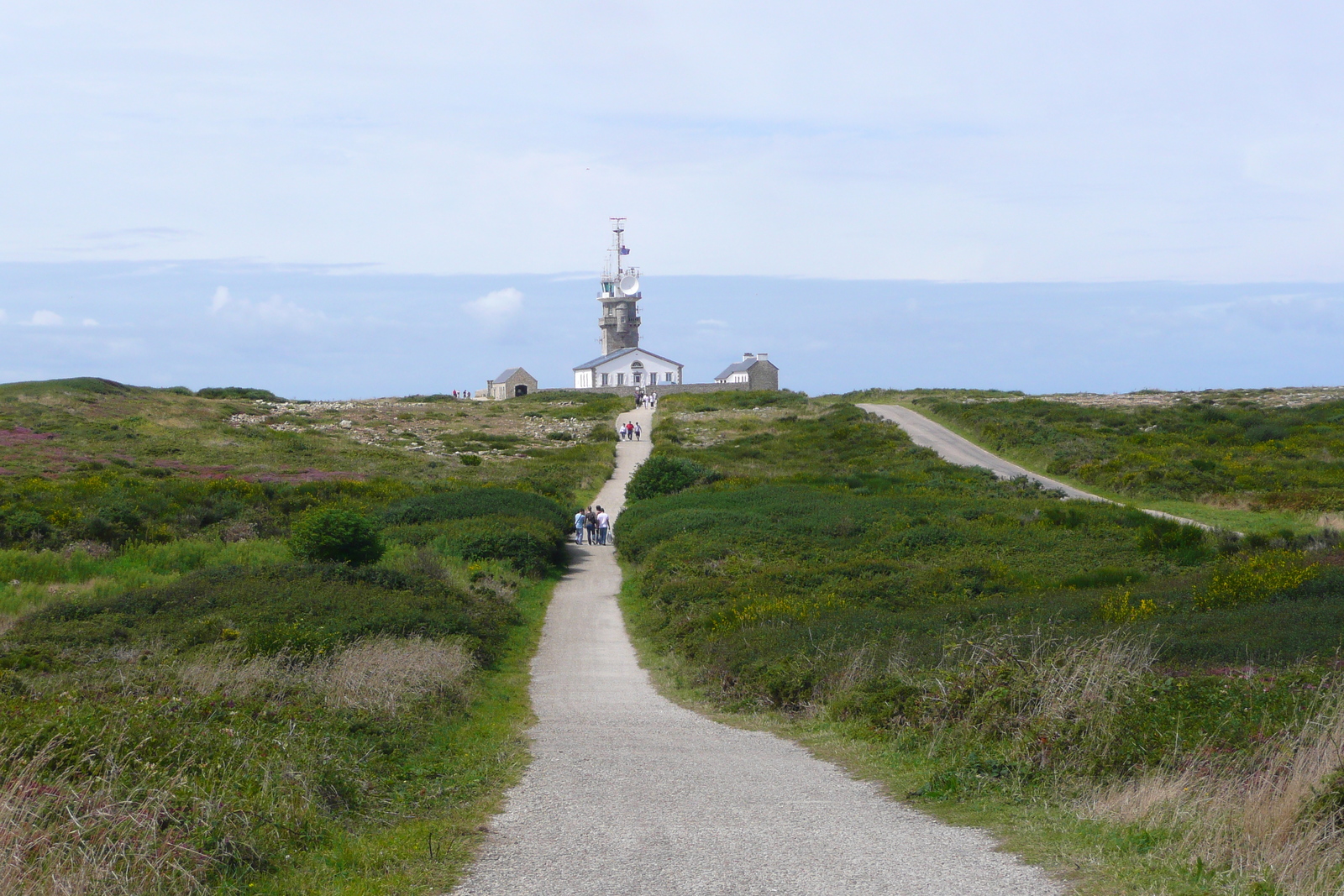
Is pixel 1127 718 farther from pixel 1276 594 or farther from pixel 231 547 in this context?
pixel 231 547

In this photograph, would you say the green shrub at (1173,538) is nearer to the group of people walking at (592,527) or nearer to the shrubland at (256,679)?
the shrubland at (256,679)

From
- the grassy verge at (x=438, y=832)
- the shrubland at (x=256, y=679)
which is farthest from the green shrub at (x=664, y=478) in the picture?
the grassy verge at (x=438, y=832)

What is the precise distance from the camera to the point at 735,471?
50.3m

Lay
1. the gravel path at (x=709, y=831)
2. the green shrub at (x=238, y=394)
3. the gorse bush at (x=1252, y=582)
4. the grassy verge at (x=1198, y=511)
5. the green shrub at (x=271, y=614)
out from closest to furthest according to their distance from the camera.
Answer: the gravel path at (x=709, y=831) → the green shrub at (x=271, y=614) → the gorse bush at (x=1252, y=582) → the grassy verge at (x=1198, y=511) → the green shrub at (x=238, y=394)

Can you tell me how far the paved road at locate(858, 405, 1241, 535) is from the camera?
43.3 metres

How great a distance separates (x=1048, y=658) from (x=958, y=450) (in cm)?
4813

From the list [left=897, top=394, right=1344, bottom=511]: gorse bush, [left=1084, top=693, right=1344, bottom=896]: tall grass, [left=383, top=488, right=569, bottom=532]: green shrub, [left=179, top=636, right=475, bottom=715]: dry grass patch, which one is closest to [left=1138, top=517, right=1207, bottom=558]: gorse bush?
[left=897, top=394, right=1344, bottom=511]: gorse bush

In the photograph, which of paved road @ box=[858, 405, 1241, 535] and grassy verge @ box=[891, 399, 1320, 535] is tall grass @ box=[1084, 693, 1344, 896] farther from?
paved road @ box=[858, 405, 1241, 535]

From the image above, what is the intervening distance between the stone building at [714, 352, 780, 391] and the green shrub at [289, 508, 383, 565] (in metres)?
72.8

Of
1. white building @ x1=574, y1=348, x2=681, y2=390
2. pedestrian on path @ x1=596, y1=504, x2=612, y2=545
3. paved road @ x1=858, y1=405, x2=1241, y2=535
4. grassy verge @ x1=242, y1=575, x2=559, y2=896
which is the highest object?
white building @ x1=574, y1=348, x2=681, y2=390

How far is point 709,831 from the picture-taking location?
7078 mm

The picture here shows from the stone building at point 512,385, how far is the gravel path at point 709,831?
87059 mm

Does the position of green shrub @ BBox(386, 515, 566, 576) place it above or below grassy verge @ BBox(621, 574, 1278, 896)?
below

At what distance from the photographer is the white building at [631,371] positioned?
96.6 metres
